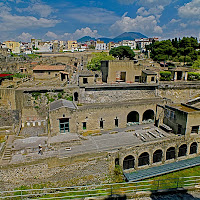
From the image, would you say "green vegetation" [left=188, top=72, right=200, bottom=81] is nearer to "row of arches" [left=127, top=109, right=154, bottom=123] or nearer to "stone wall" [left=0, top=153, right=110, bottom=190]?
"row of arches" [left=127, top=109, right=154, bottom=123]

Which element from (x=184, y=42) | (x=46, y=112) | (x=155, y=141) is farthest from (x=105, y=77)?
(x=184, y=42)

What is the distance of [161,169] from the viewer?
2073 centimetres

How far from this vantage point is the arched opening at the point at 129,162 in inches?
792

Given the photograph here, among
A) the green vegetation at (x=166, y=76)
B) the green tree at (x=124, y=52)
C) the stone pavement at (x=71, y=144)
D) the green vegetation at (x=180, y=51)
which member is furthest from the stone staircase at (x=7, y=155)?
the green tree at (x=124, y=52)

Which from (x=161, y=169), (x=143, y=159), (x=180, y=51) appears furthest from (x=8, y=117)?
(x=180, y=51)

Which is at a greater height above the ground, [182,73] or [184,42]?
[184,42]

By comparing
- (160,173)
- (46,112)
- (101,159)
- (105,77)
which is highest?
(105,77)

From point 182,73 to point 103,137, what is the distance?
24730 millimetres

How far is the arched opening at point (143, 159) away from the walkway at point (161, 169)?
2.47 ft

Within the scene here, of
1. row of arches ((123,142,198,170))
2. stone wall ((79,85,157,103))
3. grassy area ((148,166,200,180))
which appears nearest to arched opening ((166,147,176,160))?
row of arches ((123,142,198,170))

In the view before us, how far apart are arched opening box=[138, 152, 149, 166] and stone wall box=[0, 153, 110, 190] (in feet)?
13.4

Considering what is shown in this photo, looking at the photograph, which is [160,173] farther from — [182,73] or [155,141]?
[182,73]

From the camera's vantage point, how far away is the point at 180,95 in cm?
3275

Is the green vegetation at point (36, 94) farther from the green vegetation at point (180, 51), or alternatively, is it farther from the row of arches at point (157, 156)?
the green vegetation at point (180, 51)
